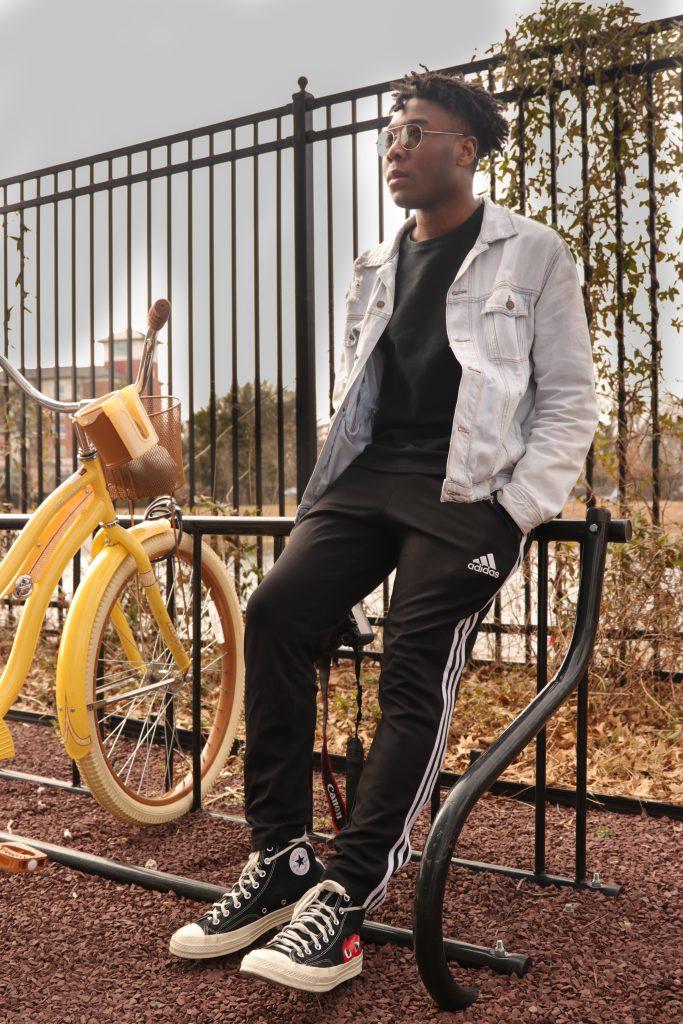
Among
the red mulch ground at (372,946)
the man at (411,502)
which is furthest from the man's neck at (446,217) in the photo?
the red mulch ground at (372,946)

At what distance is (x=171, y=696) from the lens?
3.24m

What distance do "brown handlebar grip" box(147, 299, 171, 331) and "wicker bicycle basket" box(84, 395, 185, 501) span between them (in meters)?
0.23

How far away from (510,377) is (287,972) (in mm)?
1412

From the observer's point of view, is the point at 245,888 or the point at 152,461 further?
the point at 152,461

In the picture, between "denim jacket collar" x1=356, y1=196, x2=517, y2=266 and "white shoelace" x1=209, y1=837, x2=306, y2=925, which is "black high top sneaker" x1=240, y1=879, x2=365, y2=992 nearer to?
"white shoelace" x1=209, y1=837, x2=306, y2=925

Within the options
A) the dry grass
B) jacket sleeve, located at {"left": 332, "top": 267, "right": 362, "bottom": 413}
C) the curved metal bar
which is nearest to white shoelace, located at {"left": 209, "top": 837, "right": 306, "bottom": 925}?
the curved metal bar

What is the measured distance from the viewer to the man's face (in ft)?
8.13

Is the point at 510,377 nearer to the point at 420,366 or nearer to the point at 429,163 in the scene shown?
the point at 420,366

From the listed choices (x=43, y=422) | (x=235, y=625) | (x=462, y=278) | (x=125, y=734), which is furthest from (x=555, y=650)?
(x=43, y=422)

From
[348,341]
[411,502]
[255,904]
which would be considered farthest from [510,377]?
[255,904]

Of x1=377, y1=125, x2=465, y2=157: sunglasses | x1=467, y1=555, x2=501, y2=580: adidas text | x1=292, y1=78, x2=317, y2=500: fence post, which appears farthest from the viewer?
x1=292, y1=78, x2=317, y2=500: fence post

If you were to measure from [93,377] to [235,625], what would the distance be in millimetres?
3310

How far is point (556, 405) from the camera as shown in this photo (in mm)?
2289

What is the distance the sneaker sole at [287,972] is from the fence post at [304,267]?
3148 millimetres
